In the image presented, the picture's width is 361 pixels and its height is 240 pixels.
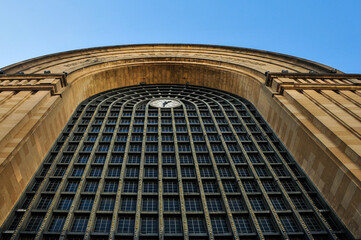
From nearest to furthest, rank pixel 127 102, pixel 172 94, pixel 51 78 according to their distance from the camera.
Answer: pixel 51 78, pixel 127 102, pixel 172 94

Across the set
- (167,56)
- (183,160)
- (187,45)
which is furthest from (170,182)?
(187,45)

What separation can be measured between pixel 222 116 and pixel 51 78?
15.4 meters

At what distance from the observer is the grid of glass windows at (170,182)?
13992 mm

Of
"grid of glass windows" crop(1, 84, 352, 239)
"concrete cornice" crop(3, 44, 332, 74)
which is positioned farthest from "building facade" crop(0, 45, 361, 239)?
"concrete cornice" crop(3, 44, 332, 74)

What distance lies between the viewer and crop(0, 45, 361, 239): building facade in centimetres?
1391

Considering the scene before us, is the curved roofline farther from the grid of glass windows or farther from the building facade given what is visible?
the grid of glass windows

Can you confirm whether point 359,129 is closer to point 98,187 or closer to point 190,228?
point 190,228

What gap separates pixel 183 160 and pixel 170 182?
257 cm

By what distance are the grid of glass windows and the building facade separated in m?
0.08

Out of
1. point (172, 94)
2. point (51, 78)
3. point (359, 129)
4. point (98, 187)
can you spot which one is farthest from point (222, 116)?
point (51, 78)

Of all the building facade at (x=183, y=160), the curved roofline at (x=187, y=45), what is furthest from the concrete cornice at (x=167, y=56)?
the building facade at (x=183, y=160)

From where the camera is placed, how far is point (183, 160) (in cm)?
1947

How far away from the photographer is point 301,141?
18266 mm

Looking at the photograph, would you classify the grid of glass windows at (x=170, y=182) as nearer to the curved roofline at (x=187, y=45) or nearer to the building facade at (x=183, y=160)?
the building facade at (x=183, y=160)
